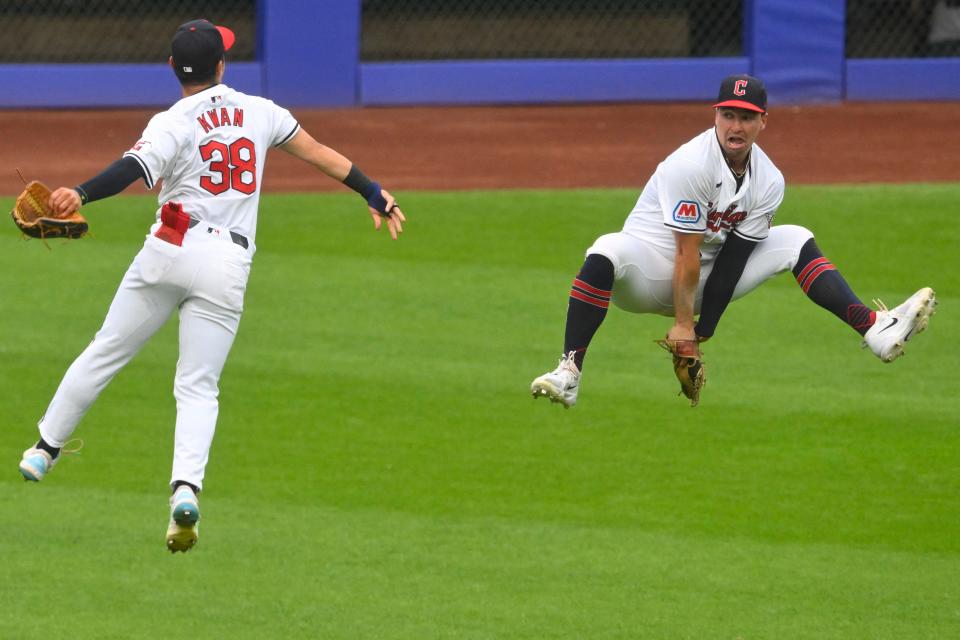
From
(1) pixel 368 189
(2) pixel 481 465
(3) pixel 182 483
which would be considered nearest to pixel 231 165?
(1) pixel 368 189

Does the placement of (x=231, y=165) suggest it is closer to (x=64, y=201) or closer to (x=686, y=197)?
(x=64, y=201)

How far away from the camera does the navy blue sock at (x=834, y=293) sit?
6.67 meters

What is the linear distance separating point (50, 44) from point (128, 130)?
76.5 inches

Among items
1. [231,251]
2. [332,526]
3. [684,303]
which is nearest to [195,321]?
[231,251]

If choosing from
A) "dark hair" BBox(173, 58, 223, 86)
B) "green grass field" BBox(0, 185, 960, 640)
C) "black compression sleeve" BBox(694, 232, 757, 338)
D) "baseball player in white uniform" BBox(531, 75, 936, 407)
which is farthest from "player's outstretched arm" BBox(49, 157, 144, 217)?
"green grass field" BBox(0, 185, 960, 640)

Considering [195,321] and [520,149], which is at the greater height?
[520,149]

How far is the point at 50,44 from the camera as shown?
57.4 feet

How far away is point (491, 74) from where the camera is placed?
17.6m

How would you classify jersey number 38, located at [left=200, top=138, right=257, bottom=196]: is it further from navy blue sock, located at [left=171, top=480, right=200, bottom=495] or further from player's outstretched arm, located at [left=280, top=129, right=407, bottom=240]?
navy blue sock, located at [left=171, top=480, right=200, bottom=495]

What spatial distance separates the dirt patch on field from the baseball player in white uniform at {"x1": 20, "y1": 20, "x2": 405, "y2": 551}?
8707 mm

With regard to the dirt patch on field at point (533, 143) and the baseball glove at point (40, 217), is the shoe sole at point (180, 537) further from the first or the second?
the dirt patch on field at point (533, 143)

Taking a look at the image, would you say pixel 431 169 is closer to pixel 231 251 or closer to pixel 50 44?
pixel 50 44

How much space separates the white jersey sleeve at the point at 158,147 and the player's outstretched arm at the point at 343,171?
0.55 metres

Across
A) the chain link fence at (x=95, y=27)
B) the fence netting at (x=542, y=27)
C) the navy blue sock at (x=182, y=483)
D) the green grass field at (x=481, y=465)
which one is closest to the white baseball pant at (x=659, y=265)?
the navy blue sock at (x=182, y=483)
